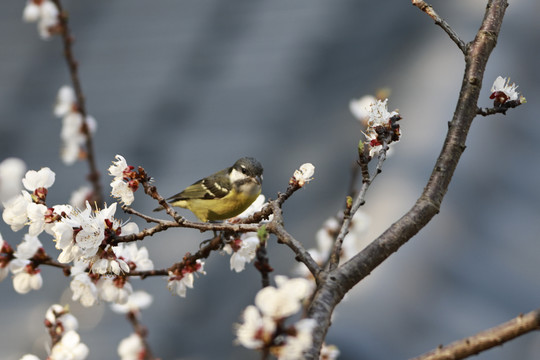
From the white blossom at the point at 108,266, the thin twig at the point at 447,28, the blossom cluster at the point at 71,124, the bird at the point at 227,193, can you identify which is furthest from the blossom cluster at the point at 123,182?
the blossom cluster at the point at 71,124

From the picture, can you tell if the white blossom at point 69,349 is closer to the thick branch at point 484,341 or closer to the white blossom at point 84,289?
the white blossom at point 84,289

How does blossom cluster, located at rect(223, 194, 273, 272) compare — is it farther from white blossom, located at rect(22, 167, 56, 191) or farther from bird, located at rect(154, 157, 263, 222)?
bird, located at rect(154, 157, 263, 222)

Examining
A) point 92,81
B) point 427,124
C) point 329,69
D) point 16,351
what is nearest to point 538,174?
point 427,124

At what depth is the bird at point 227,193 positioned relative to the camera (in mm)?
2492

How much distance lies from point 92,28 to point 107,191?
3.30 meters

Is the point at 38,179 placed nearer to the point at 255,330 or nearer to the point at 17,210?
the point at 17,210

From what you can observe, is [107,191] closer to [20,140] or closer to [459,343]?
[20,140]

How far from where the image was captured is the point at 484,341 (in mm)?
837

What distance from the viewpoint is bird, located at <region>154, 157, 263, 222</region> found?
2492 millimetres

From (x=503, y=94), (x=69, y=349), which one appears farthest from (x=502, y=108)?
(x=69, y=349)

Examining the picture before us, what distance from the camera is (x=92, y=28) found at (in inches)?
295

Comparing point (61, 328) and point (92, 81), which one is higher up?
point (92, 81)

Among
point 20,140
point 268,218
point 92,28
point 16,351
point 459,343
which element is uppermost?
point 92,28

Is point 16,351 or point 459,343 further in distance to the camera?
point 16,351
